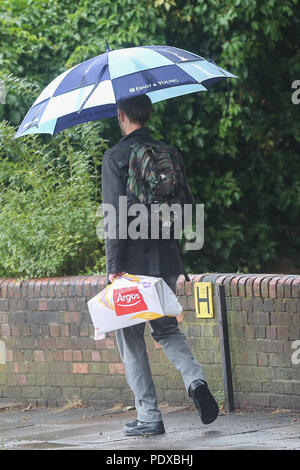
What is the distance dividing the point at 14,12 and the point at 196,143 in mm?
2448

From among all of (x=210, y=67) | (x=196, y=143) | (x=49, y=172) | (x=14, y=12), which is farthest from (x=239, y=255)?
(x=210, y=67)

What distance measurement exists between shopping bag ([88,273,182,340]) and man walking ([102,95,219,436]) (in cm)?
12

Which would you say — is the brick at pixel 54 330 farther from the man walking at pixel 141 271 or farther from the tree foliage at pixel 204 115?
the man walking at pixel 141 271

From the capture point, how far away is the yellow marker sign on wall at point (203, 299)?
6898mm

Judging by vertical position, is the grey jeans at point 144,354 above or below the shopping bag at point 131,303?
below

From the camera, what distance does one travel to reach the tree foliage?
896 centimetres

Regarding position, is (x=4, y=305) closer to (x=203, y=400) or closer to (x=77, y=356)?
(x=77, y=356)

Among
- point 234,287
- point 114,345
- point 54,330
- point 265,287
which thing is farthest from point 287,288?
point 54,330

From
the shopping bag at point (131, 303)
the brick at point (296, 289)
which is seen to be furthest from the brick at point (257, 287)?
the shopping bag at point (131, 303)

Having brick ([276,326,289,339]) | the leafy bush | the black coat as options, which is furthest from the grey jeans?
the leafy bush

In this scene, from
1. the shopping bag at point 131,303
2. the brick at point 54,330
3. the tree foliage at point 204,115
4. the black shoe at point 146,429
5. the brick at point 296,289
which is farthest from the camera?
the tree foliage at point 204,115

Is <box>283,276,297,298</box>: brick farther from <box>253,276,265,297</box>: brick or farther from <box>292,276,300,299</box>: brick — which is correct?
<box>253,276,265,297</box>: brick

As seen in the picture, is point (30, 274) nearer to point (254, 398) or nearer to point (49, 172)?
point (49, 172)

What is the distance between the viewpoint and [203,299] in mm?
6945
